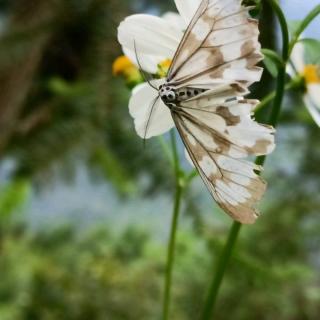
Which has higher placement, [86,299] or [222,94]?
[222,94]

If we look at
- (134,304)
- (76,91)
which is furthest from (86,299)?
(76,91)

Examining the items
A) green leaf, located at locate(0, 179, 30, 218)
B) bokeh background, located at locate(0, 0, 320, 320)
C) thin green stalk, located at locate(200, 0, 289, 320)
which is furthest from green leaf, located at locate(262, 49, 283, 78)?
green leaf, located at locate(0, 179, 30, 218)

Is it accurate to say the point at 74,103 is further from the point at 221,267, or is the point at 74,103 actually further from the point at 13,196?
the point at 221,267

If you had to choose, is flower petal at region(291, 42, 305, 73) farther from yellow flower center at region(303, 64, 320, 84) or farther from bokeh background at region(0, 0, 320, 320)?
bokeh background at region(0, 0, 320, 320)

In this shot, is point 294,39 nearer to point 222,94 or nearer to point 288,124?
point 222,94

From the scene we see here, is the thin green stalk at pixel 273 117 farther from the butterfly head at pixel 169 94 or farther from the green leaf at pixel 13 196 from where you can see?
the green leaf at pixel 13 196

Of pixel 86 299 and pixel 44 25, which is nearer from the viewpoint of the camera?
pixel 44 25

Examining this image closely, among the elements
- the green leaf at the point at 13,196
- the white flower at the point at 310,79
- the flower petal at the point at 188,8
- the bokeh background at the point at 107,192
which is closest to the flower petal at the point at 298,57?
the white flower at the point at 310,79
